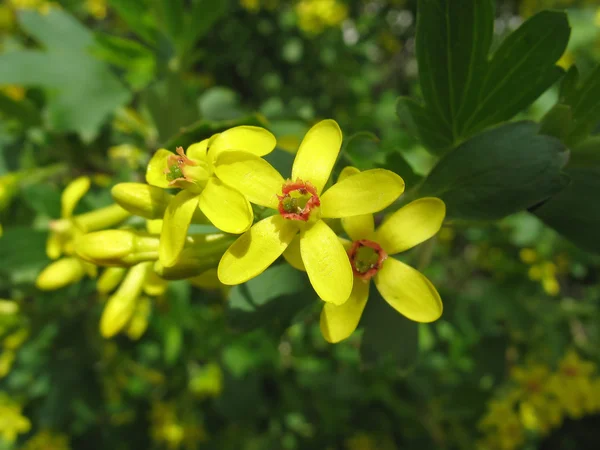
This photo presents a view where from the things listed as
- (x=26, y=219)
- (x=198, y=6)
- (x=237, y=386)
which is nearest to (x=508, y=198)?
(x=198, y=6)

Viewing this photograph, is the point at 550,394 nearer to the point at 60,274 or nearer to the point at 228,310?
the point at 228,310

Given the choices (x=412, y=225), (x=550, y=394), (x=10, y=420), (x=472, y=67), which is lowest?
(x=10, y=420)

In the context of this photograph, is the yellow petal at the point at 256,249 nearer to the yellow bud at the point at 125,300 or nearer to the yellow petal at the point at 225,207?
the yellow petal at the point at 225,207

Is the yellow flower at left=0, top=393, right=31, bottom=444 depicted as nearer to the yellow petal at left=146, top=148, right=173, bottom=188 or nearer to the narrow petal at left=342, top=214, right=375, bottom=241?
the yellow petal at left=146, top=148, right=173, bottom=188

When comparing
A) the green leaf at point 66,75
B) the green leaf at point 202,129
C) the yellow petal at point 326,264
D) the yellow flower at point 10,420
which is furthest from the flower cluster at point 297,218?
the yellow flower at point 10,420

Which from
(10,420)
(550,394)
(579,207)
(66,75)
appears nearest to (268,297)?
(579,207)

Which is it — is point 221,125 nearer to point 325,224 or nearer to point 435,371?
point 325,224

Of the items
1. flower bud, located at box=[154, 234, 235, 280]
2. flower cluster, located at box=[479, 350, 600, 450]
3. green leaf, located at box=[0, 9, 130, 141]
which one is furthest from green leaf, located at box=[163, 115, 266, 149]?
flower cluster, located at box=[479, 350, 600, 450]
